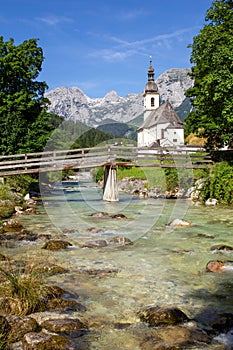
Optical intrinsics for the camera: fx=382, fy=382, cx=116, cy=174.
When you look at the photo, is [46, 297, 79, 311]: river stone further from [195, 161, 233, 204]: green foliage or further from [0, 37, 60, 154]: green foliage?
[0, 37, 60, 154]: green foliage

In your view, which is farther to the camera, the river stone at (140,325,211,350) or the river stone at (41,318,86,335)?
the river stone at (41,318,86,335)

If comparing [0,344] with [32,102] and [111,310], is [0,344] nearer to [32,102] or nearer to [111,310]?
[111,310]

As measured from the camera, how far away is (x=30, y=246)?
11.6 m

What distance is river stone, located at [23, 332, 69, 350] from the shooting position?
513 centimetres

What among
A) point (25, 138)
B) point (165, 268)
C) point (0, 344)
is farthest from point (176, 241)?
point (25, 138)

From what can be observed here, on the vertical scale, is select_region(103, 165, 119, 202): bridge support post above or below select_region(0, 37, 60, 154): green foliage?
below

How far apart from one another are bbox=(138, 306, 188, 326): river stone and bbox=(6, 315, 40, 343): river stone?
180 centimetres

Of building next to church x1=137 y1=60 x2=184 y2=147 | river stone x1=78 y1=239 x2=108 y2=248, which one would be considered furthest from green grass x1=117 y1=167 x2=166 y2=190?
building next to church x1=137 y1=60 x2=184 y2=147

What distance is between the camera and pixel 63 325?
5.88 meters

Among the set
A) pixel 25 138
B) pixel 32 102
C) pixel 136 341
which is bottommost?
pixel 136 341

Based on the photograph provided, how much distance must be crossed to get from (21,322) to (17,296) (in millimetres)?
697

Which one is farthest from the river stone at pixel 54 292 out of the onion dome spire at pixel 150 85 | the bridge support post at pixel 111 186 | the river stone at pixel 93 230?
the onion dome spire at pixel 150 85

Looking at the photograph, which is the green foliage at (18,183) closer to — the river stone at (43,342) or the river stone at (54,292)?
the river stone at (54,292)

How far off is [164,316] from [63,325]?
5.35ft
